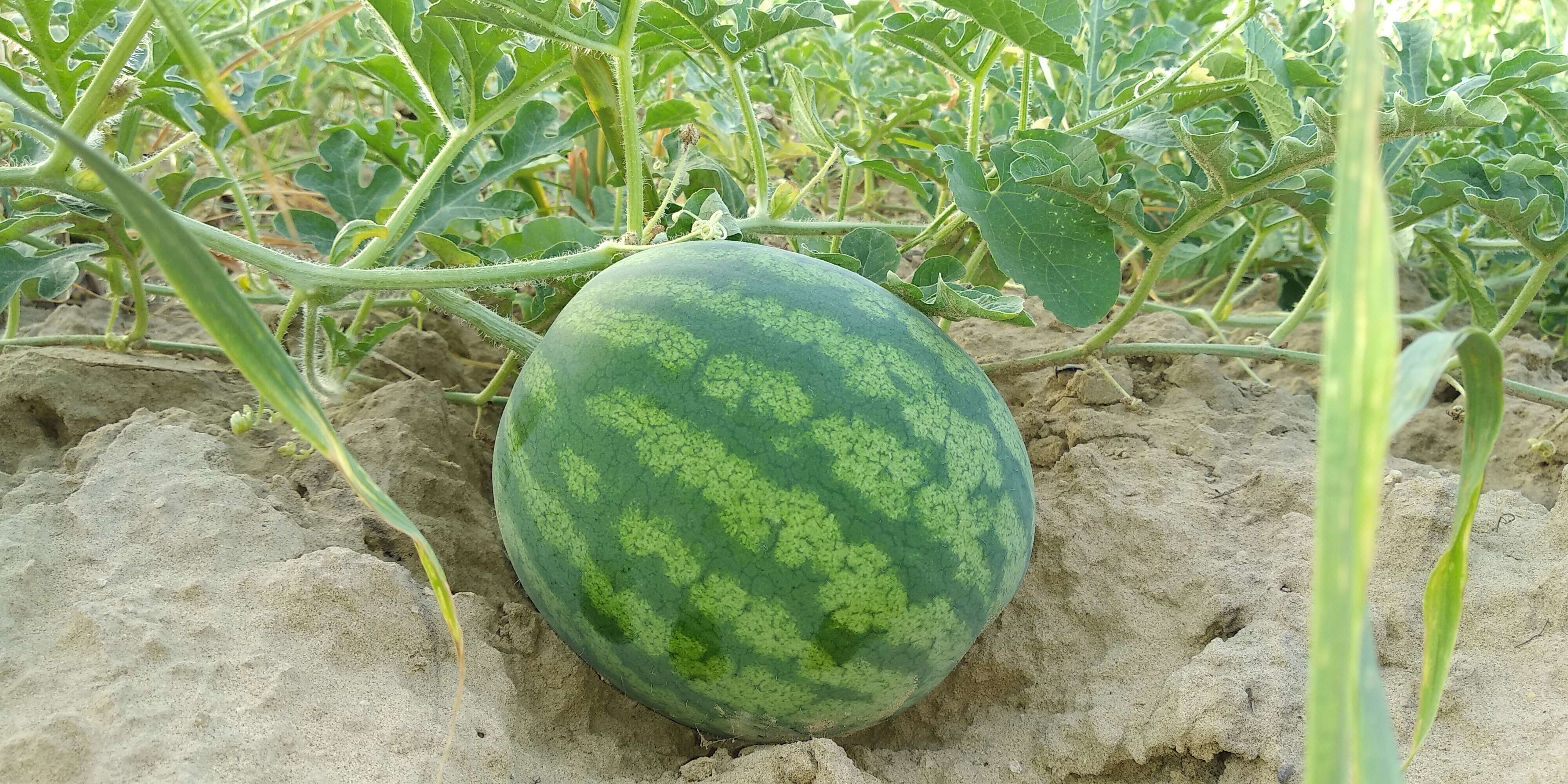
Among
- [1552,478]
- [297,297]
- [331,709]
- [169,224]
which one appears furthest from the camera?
[1552,478]

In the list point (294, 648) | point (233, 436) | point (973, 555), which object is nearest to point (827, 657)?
point (973, 555)

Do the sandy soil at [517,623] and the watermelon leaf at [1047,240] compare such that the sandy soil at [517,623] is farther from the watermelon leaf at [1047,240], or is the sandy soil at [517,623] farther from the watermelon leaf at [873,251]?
the watermelon leaf at [873,251]

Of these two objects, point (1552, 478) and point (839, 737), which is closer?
point (839, 737)

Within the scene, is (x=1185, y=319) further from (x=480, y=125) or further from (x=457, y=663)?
(x=457, y=663)

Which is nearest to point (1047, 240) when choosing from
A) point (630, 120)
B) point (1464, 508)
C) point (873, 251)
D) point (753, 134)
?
point (873, 251)

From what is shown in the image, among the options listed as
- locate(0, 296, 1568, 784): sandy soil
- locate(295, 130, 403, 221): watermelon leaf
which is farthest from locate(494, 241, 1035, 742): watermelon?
locate(295, 130, 403, 221): watermelon leaf

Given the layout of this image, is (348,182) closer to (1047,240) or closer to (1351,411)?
(1047,240)
